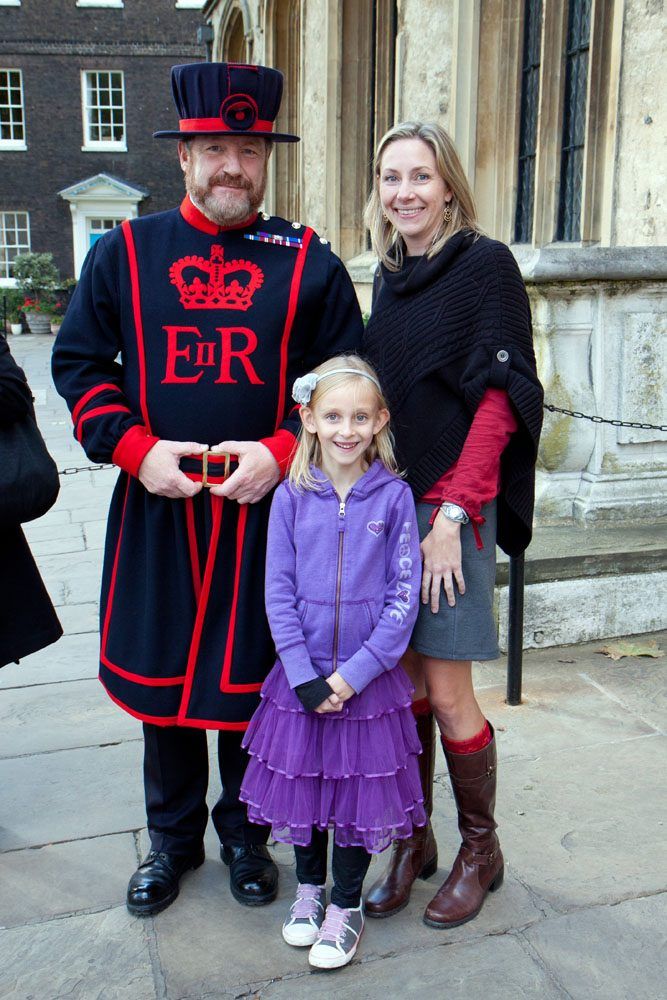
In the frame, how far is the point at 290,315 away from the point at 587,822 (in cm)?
172

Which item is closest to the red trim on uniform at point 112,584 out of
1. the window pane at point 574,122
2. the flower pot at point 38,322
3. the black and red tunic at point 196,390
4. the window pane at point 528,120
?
the black and red tunic at point 196,390

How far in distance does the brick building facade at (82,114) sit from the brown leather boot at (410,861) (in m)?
27.2

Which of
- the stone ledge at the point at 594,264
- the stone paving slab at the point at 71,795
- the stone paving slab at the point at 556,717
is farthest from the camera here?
the stone ledge at the point at 594,264

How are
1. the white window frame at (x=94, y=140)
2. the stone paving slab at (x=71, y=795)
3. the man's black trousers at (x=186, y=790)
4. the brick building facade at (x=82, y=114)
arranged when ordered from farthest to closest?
the white window frame at (x=94, y=140) < the brick building facade at (x=82, y=114) < the stone paving slab at (x=71, y=795) < the man's black trousers at (x=186, y=790)

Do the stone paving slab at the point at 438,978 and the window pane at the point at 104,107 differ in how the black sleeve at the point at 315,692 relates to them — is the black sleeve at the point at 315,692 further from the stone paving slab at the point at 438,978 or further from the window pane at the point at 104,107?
the window pane at the point at 104,107

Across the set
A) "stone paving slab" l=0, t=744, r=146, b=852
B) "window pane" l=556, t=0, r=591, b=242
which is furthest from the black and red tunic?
"window pane" l=556, t=0, r=591, b=242

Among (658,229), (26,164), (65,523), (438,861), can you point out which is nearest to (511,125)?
(658,229)

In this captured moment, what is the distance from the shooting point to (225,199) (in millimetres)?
2424

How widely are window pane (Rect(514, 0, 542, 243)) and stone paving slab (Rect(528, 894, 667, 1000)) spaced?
661 centimetres

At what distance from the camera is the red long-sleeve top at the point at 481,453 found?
232 centimetres

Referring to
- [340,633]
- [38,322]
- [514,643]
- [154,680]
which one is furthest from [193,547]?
[38,322]

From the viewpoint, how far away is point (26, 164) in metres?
28.4

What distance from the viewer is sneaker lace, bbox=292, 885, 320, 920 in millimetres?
2453

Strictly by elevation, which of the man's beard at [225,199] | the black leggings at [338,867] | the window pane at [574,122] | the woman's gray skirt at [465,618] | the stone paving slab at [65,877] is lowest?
the stone paving slab at [65,877]
